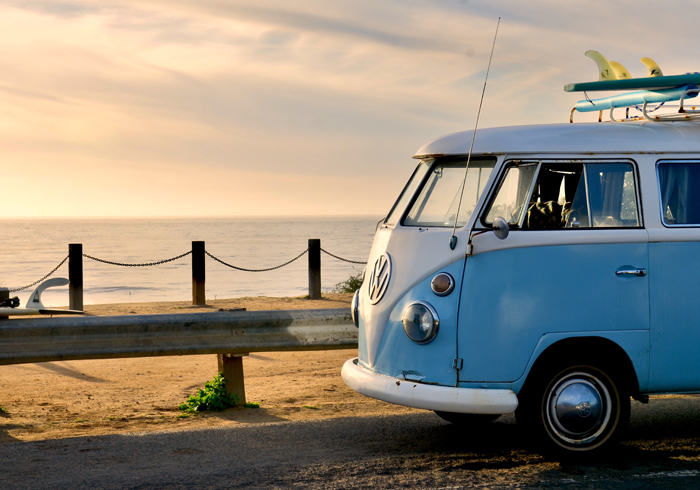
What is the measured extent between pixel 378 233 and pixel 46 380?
4805 mm

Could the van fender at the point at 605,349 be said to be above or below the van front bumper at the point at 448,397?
above

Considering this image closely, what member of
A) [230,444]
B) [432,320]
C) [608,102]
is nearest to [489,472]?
[432,320]

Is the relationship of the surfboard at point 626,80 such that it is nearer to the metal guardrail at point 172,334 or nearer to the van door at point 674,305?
the van door at point 674,305

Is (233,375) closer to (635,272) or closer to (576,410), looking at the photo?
(576,410)

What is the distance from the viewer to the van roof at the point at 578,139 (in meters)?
4.99

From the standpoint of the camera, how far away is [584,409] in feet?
15.9

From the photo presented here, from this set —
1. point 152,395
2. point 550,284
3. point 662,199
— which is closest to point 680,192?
point 662,199

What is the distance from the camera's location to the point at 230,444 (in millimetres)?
5312

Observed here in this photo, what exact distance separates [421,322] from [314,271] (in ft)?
39.6

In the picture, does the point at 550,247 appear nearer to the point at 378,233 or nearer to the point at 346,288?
the point at 378,233

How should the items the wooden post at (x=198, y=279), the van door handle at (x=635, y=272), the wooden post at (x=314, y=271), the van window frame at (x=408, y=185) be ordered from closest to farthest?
the van door handle at (x=635, y=272), the van window frame at (x=408, y=185), the wooden post at (x=198, y=279), the wooden post at (x=314, y=271)

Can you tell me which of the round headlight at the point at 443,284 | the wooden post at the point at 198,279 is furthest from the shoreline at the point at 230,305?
the round headlight at the point at 443,284

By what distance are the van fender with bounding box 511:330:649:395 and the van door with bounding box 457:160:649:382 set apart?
5 cm

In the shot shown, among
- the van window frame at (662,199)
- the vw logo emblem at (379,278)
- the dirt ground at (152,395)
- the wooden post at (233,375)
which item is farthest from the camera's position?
the wooden post at (233,375)
